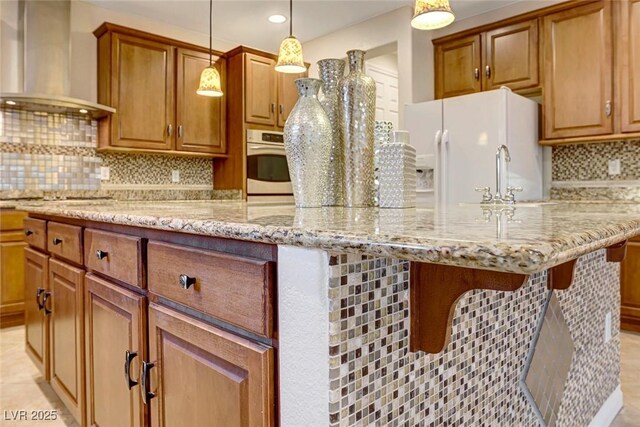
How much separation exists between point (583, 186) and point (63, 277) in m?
3.70

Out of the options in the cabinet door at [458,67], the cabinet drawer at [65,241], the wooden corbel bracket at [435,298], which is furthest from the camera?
the cabinet door at [458,67]

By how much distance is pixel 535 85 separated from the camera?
11.5ft

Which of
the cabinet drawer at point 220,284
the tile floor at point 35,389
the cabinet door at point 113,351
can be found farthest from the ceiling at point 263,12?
the cabinet drawer at point 220,284

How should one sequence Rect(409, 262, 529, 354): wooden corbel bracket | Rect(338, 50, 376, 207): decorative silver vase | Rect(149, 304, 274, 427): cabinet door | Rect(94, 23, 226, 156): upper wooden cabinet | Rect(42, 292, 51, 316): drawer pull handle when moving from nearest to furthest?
Rect(409, 262, 529, 354): wooden corbel bracket < Rect(149, 304, 274, 427): cabinet door < Rect(338, 50, 376, 207): decorative silver vase < Rect(42, 292, 51, 316): drawer pull handle < Rect(94, 23, 226, 156): upper wooden cabinet

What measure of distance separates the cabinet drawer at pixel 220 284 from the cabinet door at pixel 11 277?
2752mm

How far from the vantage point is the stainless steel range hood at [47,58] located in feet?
11.0

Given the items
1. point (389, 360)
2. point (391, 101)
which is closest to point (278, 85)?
point (391, 101)

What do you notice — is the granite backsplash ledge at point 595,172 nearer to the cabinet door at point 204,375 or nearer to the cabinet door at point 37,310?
the cabinet door at point 204,375

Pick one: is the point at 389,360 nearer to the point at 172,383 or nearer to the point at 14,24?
the point at 172,383

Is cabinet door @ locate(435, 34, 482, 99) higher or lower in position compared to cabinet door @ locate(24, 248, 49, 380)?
higher

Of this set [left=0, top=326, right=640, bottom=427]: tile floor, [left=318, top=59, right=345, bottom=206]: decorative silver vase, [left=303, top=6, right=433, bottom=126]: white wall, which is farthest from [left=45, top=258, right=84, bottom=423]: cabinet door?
[left=303, top=6, right=433, bottom=126]: white wall

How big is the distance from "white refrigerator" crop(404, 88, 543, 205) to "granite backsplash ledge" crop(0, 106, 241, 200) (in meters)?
1.93

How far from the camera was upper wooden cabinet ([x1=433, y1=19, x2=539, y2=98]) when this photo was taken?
3.52 m

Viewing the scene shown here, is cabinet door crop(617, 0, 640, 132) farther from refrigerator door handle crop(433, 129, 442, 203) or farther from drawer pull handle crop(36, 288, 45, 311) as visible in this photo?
drawer pull handle crop(36, 288, 45, 311)
